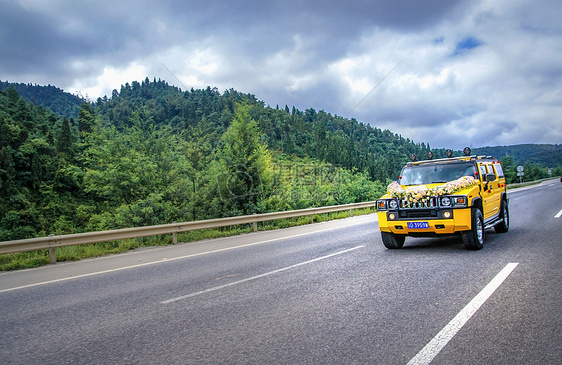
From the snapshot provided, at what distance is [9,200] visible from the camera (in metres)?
58.4

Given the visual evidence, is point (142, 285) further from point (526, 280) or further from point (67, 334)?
point (526, 280)

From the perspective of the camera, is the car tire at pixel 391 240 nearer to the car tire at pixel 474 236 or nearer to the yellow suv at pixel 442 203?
the yellow suv at pixel 442 203

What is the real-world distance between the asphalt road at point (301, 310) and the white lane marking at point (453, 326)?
0.06 ft

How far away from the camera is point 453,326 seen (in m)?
3.70

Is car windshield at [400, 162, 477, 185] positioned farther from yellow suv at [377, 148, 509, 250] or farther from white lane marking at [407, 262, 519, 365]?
white lane marking at [407, 262, 519, 365]

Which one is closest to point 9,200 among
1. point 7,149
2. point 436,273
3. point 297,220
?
point 7,149

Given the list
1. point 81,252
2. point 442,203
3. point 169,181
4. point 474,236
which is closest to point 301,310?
point 442,203

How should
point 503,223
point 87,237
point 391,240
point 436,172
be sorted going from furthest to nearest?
1. point 503,223
2. point 87,237
3. point 436,172
4. point 391,240

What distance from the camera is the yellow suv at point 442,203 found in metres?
7.48

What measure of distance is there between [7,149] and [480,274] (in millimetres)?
82001

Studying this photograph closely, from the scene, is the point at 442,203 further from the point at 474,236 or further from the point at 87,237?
the point at 87,237

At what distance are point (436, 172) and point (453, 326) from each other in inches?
242

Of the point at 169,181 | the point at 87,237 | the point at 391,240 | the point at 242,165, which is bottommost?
the point at 391,240

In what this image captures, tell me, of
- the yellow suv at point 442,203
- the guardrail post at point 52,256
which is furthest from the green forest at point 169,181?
the yellow suv at point 442,203
